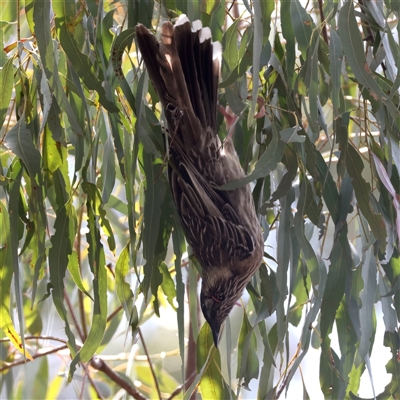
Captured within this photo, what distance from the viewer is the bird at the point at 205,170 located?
50.5 inches

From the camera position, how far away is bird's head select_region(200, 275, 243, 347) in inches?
59.4

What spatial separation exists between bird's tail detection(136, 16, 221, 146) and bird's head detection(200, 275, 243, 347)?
342 millimetres

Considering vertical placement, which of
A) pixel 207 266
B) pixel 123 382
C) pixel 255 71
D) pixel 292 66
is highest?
pixel 292 66

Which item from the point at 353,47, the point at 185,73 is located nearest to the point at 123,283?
the point at 185,73

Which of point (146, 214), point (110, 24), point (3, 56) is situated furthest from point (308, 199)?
point (3, 56)

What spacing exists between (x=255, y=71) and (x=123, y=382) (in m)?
1.21

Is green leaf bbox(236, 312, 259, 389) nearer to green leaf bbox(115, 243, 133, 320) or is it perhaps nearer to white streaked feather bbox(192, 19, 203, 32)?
green leaf bbox(115, 243, 133, 320)

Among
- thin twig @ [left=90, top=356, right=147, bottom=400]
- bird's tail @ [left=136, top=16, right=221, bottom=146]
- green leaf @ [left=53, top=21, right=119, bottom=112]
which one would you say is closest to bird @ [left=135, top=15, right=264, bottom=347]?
bird's tail @ [left=136, top=16, right=221, bottom=146]

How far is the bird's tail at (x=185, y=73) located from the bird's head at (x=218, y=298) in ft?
1.12

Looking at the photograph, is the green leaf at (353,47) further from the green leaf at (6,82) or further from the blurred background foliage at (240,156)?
the green leaf at (6,82)

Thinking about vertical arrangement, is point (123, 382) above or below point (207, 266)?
below

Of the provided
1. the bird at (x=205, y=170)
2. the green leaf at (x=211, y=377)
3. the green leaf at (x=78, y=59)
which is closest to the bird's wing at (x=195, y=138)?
the bird at (x=205, y=170)

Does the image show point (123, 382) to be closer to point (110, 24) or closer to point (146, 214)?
point (146, 214)

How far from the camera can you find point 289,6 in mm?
1285
